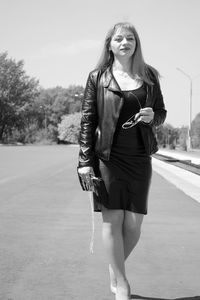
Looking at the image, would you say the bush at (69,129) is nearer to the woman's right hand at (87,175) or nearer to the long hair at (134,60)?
the long hair at (134,60)

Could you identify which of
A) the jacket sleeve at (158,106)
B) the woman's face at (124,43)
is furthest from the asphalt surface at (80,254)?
the woman's face at (124,43)

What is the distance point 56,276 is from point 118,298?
0.86 meters

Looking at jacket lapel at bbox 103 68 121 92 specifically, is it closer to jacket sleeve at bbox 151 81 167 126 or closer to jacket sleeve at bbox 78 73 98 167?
jacket sleeve at bbox 78 73 98 167

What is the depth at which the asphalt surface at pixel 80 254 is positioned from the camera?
3.97 m

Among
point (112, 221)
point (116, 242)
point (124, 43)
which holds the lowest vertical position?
point (116, 242)

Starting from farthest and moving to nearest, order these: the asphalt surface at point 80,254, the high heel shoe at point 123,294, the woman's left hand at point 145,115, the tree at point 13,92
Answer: the tree at point 13,92
the asphalt surface at point 80,254
the high heel shoe at point 123,294
the woman's left hand at point 145,115

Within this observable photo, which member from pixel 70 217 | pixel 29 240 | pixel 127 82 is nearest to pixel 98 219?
pixel 70 217

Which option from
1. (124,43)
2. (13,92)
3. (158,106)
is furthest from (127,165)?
(13,92)

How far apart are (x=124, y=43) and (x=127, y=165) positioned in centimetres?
83

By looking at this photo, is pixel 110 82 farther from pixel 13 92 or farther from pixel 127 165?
pixel 13 92

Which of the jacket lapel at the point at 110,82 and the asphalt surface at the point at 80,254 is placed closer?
the jacket lapel at the point at 110,82

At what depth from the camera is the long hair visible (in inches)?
145

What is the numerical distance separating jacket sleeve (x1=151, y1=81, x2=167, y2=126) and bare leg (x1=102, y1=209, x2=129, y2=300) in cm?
68

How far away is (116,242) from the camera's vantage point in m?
3.67
